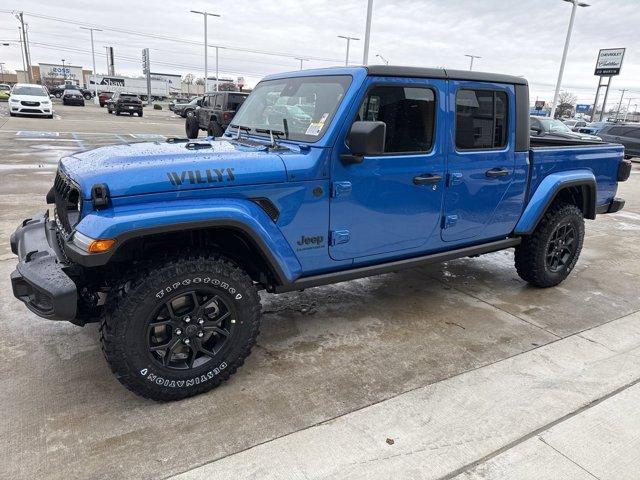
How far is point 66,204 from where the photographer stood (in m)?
2.89

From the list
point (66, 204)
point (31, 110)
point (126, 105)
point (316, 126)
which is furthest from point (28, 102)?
point (316, 126)

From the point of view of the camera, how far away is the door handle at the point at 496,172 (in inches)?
151

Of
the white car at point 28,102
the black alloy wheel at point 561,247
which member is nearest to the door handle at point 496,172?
the black alloy wheel at point 561,247

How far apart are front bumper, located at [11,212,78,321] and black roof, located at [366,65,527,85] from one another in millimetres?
2213

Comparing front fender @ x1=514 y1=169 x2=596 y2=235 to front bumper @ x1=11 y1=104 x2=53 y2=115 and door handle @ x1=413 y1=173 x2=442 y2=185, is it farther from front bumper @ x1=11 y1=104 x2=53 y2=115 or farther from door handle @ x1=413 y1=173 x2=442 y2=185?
front bumper @ x1=11 y1=104 x2=53 y2=115

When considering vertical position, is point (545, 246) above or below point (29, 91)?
below

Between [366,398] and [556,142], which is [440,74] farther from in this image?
[556,142]

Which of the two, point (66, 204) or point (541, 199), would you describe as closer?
point (66, 204)

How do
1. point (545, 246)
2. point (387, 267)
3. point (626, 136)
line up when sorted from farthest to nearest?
point (626, 136)
point (545, 246)
point (387, 267)

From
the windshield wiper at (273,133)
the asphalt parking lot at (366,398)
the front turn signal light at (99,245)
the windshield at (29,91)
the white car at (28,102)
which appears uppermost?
the windshield wiper at (273,133)

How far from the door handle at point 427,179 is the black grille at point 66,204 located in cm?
217

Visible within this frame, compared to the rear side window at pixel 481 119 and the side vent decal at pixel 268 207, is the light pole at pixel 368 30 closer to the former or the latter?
the rear side window at pixel 481 119

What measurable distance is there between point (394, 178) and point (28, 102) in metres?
24.6

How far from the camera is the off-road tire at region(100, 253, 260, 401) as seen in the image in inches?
98.0
